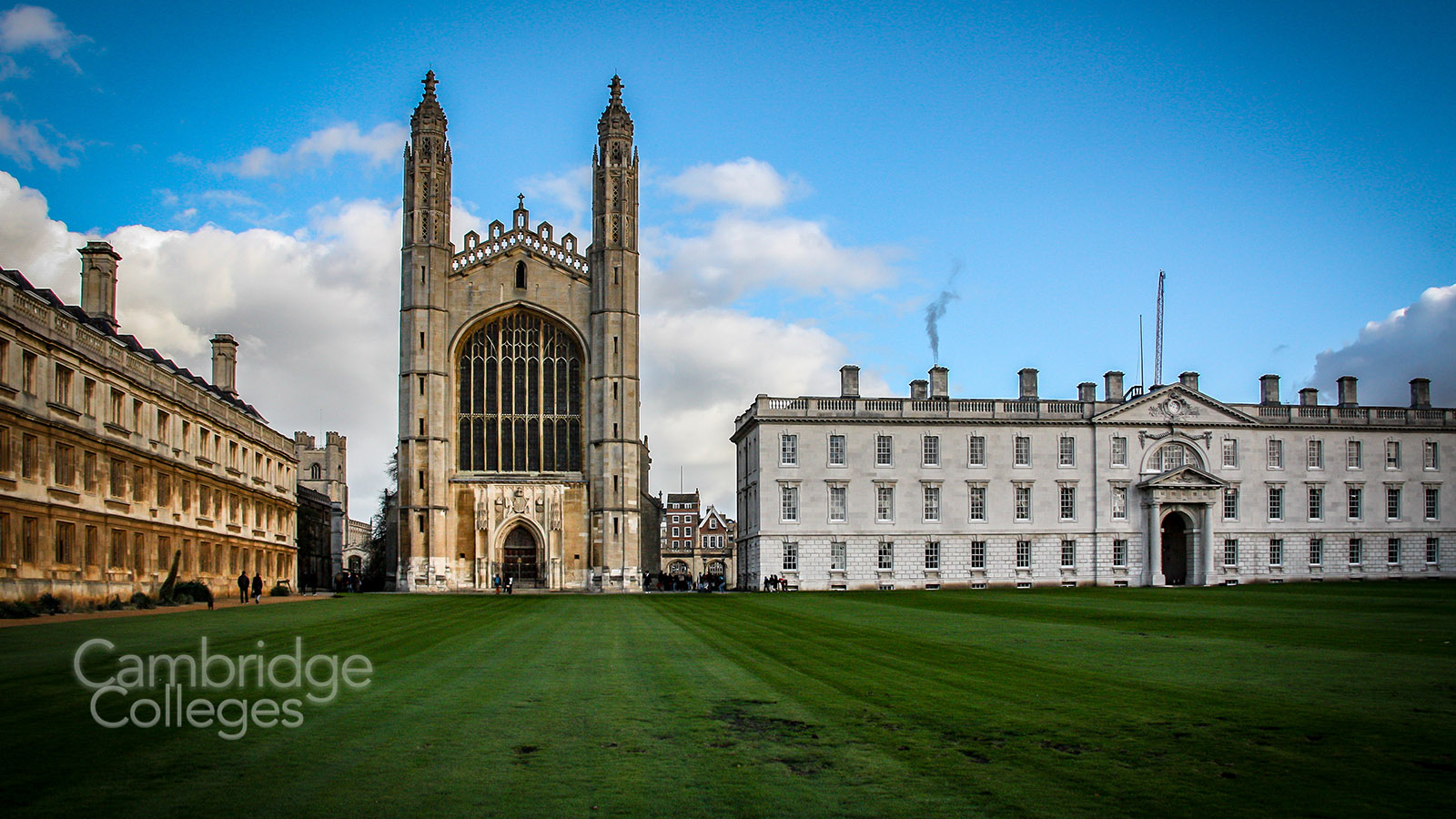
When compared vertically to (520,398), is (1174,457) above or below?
below

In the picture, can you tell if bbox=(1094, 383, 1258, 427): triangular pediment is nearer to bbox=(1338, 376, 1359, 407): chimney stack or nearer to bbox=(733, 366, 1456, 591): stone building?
bbox=(733, 366, 1456, 591): stone building

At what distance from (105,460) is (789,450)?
110 feet

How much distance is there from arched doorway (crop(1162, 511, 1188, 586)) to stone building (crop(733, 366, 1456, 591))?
88 mm

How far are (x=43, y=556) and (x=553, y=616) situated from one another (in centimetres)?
1334

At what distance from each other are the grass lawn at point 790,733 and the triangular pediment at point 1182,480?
4090 cm

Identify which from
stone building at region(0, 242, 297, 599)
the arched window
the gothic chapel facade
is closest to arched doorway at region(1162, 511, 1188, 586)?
the arched window

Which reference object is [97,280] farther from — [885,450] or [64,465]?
[885,450]

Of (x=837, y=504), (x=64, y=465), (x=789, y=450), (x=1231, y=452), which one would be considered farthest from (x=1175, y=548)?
(x=64, y=465)

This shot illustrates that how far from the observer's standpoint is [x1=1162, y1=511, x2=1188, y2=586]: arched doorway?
62.5m

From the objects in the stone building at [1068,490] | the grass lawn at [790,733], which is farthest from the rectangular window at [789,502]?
the grass lawn at [790,733]

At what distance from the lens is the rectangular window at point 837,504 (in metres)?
59.8

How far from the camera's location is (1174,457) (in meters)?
61.7

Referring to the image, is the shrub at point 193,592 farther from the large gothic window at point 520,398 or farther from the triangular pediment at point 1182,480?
the triangular pediment at point 1182,480

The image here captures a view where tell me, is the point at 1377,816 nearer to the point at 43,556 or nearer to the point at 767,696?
the point at 767,696
